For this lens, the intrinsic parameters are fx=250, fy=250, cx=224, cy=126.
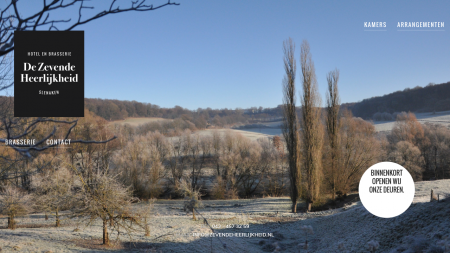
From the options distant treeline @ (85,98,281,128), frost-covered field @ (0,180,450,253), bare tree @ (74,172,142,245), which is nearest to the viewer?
frost-covered field @ (0,180,450,253)

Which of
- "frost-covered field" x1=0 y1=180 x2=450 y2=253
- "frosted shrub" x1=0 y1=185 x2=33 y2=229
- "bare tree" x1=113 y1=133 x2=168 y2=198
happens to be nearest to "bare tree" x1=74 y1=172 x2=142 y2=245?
"frost-covered field" x1=0 y1=180 x2=450 y2=253

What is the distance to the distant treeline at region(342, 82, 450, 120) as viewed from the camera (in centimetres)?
7386

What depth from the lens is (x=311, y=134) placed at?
56.3 feet

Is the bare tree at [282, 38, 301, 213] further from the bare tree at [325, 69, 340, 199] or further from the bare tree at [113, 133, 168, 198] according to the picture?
the bare tree at [113, 133, 168, 198]

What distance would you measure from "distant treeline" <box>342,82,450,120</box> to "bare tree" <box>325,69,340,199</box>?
61046mm

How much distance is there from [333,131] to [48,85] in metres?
19.7

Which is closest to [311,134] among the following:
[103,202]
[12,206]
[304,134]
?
[304,134]

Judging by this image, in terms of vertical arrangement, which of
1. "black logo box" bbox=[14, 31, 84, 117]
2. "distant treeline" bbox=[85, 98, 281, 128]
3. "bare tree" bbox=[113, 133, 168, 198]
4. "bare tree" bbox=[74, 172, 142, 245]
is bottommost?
"bare tree" bbox=[113, 133, 168, 198]

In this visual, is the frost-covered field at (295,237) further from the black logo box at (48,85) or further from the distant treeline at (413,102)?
the distant treeline at (413,102)

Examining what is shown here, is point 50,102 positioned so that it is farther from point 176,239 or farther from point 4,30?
point 176,239

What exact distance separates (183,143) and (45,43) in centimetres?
3495

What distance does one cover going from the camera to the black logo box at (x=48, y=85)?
3896 millimetres

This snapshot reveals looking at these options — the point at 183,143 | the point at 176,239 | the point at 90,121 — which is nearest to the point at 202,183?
the point at 183,143

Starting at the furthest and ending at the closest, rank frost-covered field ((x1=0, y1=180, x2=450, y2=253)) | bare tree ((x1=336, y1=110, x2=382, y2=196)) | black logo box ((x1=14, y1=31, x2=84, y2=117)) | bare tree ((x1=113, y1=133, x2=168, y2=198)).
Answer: bare tree ((x1=113, y1=133, x2=168, y2=198))
bare tree ((x1=336, y1=110, x2=382, y2=196))
frost-covered field ((x1=0, y1=180, x2=450, y2=253))
black logo box ((x1=14, y1=31, x2=84, y2=117))
